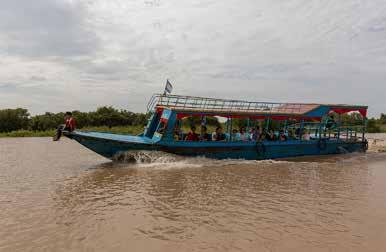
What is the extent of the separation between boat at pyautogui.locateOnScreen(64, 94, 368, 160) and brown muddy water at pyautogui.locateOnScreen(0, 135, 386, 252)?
105cm

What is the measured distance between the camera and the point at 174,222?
650 cm

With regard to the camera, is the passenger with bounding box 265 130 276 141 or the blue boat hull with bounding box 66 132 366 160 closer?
the blue boat hull with bounding box 66 132 366 160

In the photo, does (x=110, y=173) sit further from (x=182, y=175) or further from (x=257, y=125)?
(x=257, y=125)

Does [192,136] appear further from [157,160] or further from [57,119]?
Answer: [57,119]

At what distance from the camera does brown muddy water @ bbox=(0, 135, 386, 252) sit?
5.52 m

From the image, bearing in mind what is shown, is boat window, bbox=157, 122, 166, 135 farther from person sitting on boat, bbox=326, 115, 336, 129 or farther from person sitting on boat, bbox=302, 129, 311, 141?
person sitting on boat, bbox=326, 115, 336, 129

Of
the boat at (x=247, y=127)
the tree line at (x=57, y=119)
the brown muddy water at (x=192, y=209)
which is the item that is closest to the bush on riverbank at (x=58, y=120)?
the tree line at (x=57, y=119)

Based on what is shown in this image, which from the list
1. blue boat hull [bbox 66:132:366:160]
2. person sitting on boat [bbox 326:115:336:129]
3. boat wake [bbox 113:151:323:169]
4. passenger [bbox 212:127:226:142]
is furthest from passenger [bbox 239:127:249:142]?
person sitting on boat [bbox 326:115:336:129]

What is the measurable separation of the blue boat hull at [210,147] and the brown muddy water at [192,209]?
92 centimetres

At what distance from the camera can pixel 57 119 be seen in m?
42.4

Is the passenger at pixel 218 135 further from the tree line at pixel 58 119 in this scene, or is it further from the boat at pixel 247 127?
the tree line at pixel 58 119

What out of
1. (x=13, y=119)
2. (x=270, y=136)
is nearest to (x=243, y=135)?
(x=270, y=136)

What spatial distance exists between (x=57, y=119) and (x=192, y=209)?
3861 centimetres

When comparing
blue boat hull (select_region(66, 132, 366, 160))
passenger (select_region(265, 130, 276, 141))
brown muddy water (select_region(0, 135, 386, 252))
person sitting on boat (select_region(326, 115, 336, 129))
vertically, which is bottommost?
brown muddy water (select_region(0, 135, 386, 252))
